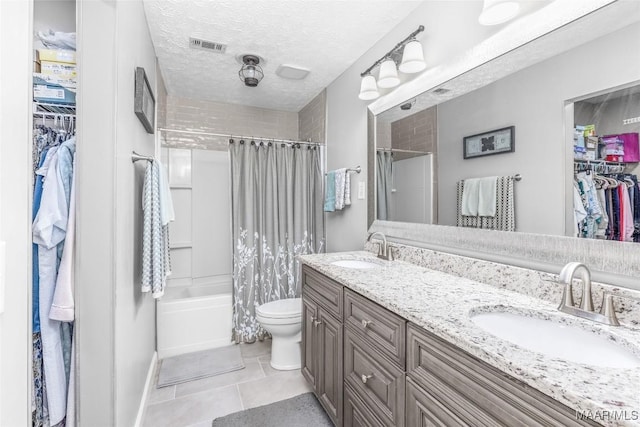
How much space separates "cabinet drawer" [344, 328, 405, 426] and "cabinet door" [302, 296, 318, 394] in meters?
0.39

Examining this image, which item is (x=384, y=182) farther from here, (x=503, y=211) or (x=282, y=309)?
(x=282, y=309)

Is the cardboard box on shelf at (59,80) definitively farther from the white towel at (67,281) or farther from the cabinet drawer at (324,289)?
the cabinet drawer at (324,289)

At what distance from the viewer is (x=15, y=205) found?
65 centimetres

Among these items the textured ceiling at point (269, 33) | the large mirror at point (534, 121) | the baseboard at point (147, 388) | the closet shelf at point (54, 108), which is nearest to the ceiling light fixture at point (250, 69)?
the textured ceiling at point (269, 33)

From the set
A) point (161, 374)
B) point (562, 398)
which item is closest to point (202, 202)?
point (161, 374)

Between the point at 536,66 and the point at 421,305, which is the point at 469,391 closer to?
the point at 421,305

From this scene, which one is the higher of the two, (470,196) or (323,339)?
(470,196)

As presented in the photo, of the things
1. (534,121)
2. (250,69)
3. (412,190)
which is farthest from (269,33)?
(534,121)

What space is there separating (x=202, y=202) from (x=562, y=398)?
3.39m

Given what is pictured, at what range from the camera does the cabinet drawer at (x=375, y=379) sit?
3.58 ft

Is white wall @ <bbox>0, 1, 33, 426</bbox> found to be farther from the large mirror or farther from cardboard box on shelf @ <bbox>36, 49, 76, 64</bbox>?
the large mirror

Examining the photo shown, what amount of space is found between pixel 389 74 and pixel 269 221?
1.60 m

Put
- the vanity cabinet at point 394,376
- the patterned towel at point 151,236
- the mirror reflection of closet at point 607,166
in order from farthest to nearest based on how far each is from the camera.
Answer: the patterned towel at point 151,236
the mirror reflection of closet at point 607,166
the vanity cabinet at point 394,376

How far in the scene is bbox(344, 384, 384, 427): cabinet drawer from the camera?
1245mm
